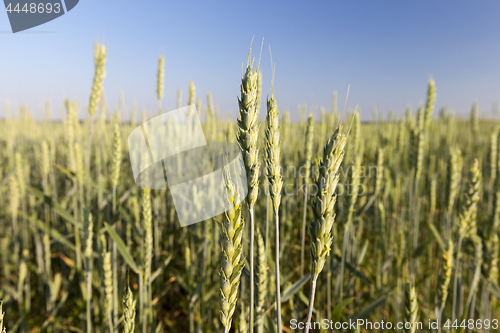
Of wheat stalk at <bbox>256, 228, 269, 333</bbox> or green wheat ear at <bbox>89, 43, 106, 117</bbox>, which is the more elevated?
green wheat ear at <bbox>89, 43, 106, 117</bbox>

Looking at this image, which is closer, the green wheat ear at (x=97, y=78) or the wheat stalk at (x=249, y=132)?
the wheat stalk at (x=249, y=132)

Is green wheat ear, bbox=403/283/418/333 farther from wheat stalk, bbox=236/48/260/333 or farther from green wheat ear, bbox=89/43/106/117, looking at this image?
green wheat ear, bbox=89/43/106/117

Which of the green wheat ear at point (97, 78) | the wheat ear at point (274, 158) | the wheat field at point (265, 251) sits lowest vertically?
the wheat field at point (265, 251)

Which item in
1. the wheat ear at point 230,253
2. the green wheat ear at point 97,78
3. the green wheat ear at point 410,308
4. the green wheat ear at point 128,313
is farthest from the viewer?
the green wheat ear at point 97,78

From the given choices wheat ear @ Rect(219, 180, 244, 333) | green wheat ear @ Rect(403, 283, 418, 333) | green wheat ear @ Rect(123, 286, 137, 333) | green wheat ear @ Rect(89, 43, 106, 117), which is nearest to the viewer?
wheat ear @ Rect(219, 180, 244, 333)

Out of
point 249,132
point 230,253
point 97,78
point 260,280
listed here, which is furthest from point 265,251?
point 97,78

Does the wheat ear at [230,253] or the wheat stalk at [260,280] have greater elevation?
Result: the wheat ear at [230,253]

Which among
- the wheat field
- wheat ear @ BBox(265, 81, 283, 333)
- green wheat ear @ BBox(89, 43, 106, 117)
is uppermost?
green wheat ear @ BBox(89, 43, 106, 117)

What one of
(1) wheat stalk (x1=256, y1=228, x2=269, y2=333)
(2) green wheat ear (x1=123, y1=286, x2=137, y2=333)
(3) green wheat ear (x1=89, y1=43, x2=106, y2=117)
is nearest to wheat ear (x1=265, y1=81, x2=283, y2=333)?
(1) wheat stalk (x1=256, y1=228, x2=269, y2=333)

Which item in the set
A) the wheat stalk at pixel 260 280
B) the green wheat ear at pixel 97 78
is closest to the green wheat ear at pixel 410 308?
the wheat stalk at pixel 260 280

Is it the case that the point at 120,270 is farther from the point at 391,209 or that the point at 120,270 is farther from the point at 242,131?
the point at 391,209

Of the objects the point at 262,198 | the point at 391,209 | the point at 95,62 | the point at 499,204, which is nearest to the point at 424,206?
the point at 391,209

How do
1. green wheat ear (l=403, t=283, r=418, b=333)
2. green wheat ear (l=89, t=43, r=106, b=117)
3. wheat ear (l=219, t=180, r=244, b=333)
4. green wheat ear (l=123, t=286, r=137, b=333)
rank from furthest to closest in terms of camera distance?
green wheat ear (l=89, t=43, r=106, b=117)
green wheat ear (l=403, t=283, r=418, b=333)
green wheat ear (l=123, t=286, r=137, b=333)
wheat ear (l=219, t=180, r=244, b=333)

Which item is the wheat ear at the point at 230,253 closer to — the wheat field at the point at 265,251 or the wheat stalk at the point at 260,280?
the wheat field at the point at 265,251
